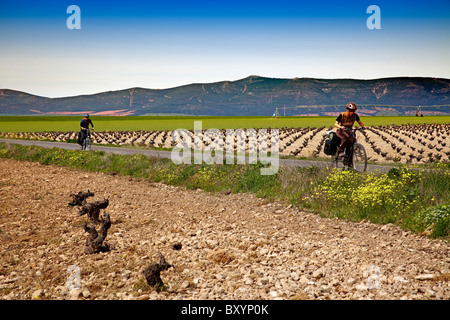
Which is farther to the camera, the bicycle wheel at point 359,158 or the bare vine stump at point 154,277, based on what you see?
the bicycle wheel at point 359,158

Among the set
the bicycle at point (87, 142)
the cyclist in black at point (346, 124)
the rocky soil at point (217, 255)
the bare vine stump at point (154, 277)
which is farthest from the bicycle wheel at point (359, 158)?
the bicycle at point (87, 142)

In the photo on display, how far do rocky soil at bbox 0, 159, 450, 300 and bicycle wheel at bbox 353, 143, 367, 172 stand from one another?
318 cm

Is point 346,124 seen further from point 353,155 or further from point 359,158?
point 359,158

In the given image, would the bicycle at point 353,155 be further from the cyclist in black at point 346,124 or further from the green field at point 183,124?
the green field at point 183,124

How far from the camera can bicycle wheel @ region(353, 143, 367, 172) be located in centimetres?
1365

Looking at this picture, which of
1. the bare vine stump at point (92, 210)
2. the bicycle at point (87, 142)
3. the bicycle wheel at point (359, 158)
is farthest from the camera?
the bicycle at point (87, 142)

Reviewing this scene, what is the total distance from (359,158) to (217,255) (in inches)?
286

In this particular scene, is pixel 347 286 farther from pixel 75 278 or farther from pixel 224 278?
pixel 75 278

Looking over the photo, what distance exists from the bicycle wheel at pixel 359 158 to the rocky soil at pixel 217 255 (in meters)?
3.18

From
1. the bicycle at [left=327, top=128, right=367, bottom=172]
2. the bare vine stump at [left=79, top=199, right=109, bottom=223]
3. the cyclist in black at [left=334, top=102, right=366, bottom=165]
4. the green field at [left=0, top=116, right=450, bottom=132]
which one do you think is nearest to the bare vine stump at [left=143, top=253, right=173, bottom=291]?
the bare vine stump at [left=79, top=199, right=109, bottom=223]

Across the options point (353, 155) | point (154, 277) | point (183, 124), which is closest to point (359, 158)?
point (353, 155)

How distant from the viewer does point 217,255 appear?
8828 millimetres

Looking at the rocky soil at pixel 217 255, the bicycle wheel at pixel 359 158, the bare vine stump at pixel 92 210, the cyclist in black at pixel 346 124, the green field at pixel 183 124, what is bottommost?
the rocky soil at pixel 217 255

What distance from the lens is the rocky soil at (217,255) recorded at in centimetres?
709
